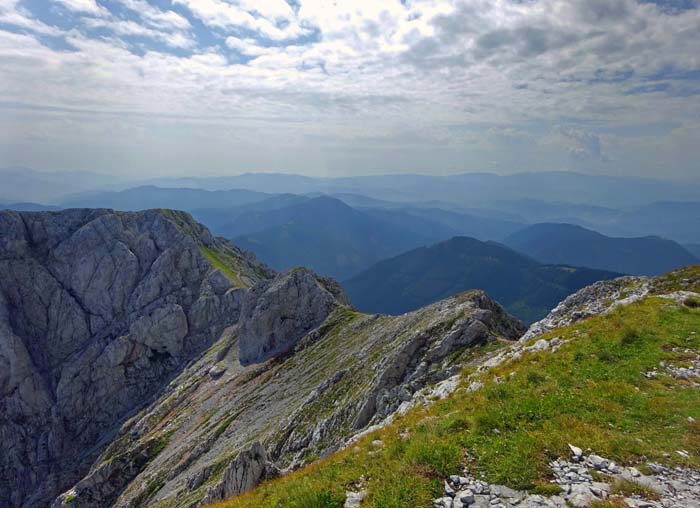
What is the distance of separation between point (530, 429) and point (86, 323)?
436ft

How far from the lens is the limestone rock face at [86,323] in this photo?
9994 cm

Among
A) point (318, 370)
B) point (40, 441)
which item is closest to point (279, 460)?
point (318, 370)

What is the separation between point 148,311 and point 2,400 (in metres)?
38.5

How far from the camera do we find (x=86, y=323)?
119250 mm

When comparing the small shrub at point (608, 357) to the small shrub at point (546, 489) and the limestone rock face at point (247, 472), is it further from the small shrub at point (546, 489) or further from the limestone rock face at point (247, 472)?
the limestone rock face at point (247, 472)

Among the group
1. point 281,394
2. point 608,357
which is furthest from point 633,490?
point 281,394

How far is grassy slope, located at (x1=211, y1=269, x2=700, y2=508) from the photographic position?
13148 mm

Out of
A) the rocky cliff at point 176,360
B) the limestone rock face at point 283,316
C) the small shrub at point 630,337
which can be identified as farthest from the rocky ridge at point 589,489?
the limestone rock face at point 283,316

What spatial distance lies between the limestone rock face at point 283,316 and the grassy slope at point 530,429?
2561 inches

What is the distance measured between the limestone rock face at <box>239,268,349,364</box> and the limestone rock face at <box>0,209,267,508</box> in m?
26.7

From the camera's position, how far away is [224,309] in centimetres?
11212

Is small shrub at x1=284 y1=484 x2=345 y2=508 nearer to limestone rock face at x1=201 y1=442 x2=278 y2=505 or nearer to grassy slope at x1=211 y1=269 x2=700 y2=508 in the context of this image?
grassy slope at x1=211 y1=269 x2=700 y2=508

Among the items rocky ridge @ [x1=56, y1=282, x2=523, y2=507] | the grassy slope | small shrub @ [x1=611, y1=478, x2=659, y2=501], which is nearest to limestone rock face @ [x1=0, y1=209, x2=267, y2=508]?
rocky ridge @ [x1=56, y1=282, x2=523, y2=507]


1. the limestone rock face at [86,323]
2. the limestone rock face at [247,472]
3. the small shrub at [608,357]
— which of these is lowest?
the limestone rock face at [86,323]
